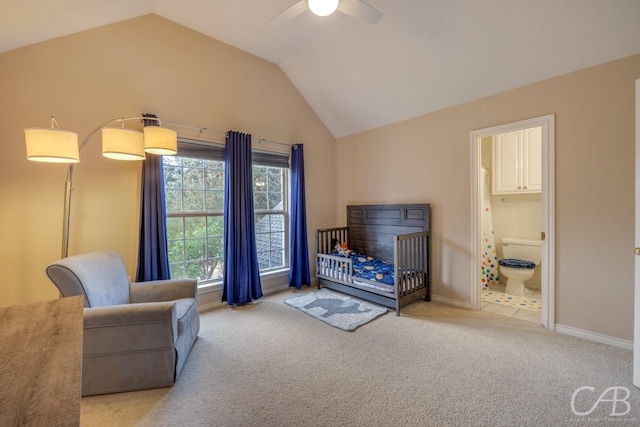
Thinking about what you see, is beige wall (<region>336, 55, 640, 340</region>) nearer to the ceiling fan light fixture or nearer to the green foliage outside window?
the ceiling fan light fixture

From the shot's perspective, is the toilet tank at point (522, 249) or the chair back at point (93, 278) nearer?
the chair back at point (93, 278)

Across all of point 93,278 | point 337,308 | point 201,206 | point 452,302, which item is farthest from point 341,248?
point 93,278

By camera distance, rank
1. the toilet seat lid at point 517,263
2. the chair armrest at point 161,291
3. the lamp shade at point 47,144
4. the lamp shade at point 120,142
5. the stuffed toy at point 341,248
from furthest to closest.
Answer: the stuffed toy at point 341,248 → the toilet seat lid at point 517,263 → the chair armrest at point 161,291 → the lamp shade at point 120,142 → the lamp shade at point 47,144

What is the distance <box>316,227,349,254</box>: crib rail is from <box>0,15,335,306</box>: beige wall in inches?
69.4

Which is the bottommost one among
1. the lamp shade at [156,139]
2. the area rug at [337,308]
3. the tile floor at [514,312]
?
the tile floor at [514,312]

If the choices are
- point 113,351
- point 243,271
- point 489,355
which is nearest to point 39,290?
point 113,351

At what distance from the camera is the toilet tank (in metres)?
3.54

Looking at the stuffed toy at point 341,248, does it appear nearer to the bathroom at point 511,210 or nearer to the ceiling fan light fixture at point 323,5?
the bathroom at point 511,210

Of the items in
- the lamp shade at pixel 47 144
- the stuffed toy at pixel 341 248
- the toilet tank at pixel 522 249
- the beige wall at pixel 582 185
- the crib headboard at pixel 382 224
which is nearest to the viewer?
the lamp shade at pixel 47 144

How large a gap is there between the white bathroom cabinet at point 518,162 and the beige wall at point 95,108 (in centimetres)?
345

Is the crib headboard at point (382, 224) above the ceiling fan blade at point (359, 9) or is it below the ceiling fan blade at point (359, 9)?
below

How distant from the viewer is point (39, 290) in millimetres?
2268

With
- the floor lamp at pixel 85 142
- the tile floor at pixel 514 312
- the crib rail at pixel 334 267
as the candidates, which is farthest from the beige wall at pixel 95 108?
the tile floor at pixel 514 312

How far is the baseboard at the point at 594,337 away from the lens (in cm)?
216
